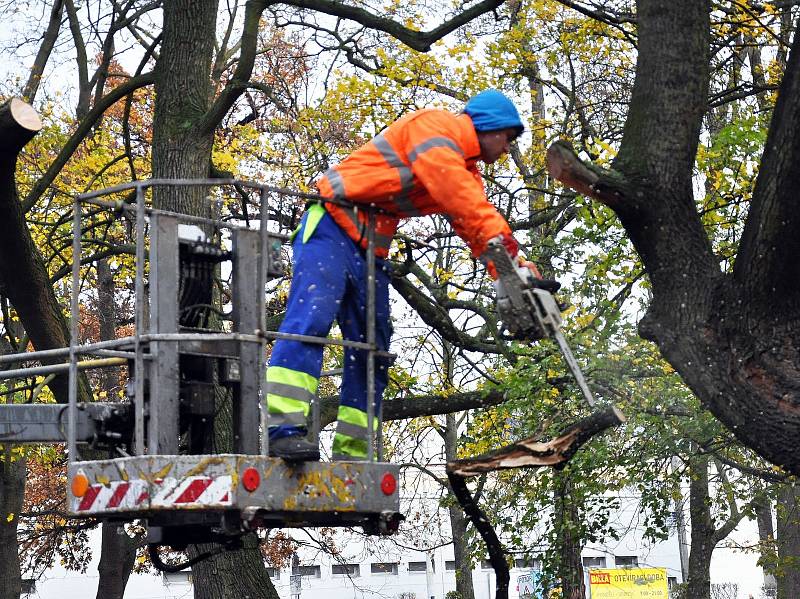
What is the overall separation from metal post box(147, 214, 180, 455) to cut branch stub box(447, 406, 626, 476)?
163 centimetres

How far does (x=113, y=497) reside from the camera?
15.8 feet

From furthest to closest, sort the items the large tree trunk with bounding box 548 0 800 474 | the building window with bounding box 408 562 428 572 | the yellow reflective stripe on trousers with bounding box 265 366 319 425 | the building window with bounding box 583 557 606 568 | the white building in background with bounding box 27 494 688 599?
the building window with bounding box 583 557 606 568 → the building window with bounding box 408 562 428 572 → the white building in background with bounding box 27 494 688 599 → the large tree trunk with bounding box 548 0 800 474 → the yellow reflective stripe on trousers with bounding box 265 366 319 425

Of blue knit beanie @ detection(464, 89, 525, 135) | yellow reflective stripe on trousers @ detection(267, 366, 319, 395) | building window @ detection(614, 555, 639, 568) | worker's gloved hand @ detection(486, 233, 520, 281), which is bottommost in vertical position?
building window @ detection(614, 555, 639, 568)

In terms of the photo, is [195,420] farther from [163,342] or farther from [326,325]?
[326,325]

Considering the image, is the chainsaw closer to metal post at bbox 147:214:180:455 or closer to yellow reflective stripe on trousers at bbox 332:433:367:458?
yellow reflective stripe on trousers at bbox 332:433:367:458

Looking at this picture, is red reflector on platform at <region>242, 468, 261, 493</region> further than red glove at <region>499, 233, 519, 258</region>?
No

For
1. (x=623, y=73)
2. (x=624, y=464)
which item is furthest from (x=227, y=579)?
(x=623, y=73)

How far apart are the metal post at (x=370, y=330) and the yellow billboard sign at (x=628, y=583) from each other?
21740mm

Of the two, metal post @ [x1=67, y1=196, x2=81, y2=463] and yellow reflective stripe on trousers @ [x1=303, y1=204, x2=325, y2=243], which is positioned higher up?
yellow reflective stripe on trousers @ [x1=303, y1=204, x2=325, y2=243]

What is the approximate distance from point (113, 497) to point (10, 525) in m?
14.0

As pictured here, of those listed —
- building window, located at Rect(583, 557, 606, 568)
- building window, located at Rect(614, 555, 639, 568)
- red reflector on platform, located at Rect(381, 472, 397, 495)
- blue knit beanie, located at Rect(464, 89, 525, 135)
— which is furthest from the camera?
building window, located at Rect(583, 557, 606, 568)

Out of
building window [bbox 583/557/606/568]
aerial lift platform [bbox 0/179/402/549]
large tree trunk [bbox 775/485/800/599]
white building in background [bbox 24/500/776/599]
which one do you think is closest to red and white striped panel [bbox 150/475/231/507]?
aerial lift platform [bbox 0/179/402/549]

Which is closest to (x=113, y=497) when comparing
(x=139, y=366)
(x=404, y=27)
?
(x=139, y=366)

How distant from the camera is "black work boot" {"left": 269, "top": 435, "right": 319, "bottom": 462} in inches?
192
